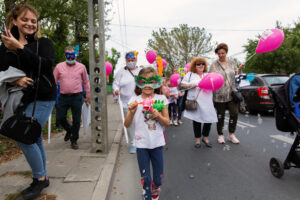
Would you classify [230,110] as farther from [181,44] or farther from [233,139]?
[181,44]

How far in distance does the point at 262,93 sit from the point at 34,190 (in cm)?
799

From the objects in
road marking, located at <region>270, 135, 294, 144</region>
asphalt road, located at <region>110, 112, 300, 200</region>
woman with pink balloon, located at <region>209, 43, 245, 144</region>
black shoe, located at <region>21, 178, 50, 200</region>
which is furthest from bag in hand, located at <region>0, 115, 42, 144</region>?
road marking, located at <region>270, 135, 294, 144</region>

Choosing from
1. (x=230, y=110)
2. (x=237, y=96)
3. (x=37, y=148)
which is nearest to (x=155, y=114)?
(x=37, y=148)

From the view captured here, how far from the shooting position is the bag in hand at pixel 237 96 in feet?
15.8

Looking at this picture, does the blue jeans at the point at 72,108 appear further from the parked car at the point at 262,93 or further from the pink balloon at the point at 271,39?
the parked car at the point at 262,93

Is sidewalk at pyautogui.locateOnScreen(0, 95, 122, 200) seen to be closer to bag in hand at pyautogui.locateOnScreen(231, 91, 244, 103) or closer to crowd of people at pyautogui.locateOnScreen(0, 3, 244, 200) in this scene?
crowd of people at pyautogui.locateOnScreen(0, 3, 244, 200)

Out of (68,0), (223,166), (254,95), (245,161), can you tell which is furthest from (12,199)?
(68,0)

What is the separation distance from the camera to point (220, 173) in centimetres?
360

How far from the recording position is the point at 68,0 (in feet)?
41.8

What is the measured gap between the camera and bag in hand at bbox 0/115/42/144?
223 cm

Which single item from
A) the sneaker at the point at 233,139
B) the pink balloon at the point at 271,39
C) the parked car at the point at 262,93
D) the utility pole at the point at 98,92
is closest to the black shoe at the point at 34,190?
the utility pole at the point at 98,92

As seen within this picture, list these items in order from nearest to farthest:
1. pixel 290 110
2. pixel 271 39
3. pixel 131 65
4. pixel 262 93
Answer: pixel 290 110 < pixel 271 39 < pixel 131 65 < pixel 262 93

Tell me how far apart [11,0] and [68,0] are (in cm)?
279

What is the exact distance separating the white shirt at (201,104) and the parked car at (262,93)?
4.05m
